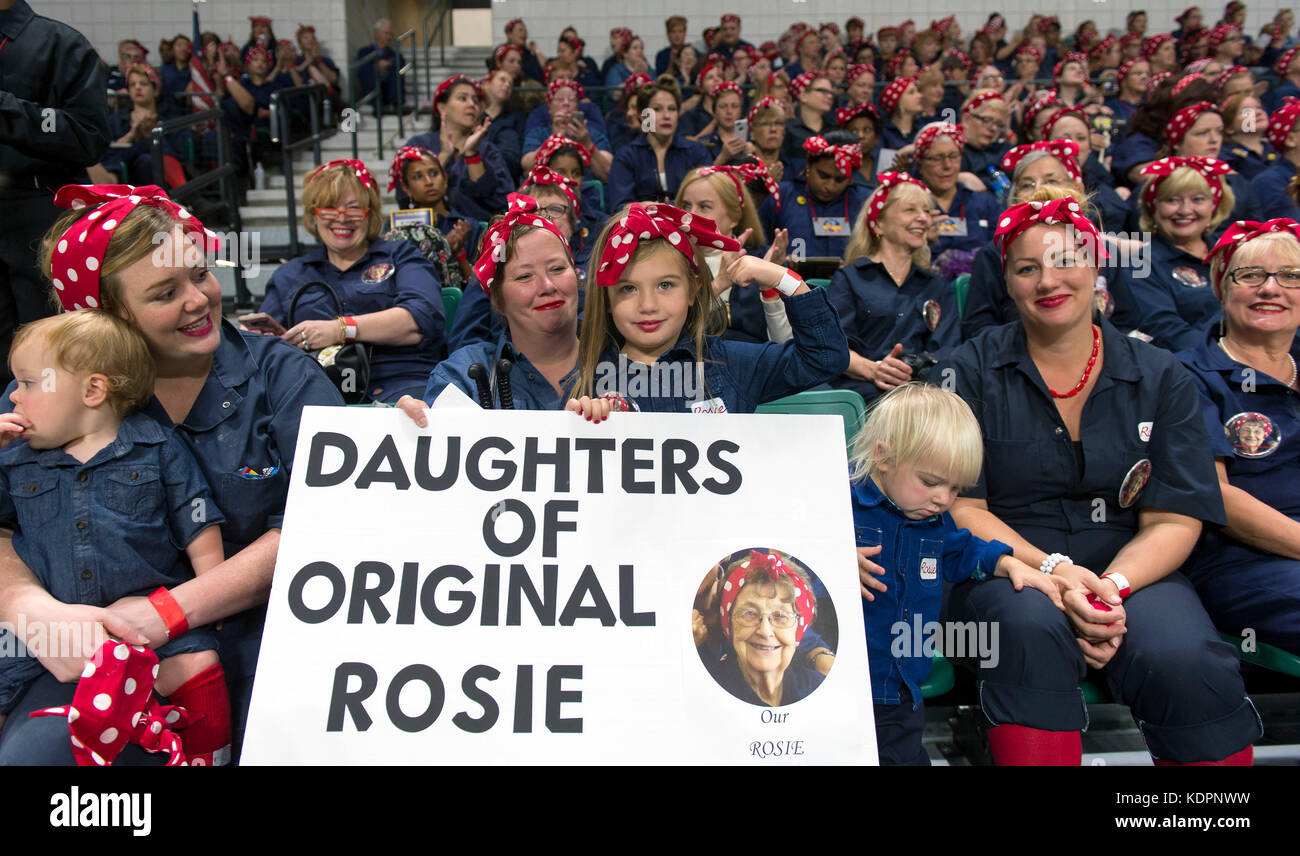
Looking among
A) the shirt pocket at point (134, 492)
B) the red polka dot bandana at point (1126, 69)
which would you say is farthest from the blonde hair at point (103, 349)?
the red polka dot bandana at point (1126, 69)

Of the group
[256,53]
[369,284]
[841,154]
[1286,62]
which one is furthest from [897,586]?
[256,53]

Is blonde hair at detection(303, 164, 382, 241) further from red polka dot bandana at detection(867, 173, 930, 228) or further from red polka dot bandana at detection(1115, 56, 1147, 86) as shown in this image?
red polka dot bandana at detection(1115, 56, 1147, 86)

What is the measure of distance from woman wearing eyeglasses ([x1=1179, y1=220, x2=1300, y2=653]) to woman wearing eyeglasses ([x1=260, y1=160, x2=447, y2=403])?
2.71 m

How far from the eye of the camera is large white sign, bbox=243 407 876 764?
1771mm

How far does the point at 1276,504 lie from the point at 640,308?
1882 mm

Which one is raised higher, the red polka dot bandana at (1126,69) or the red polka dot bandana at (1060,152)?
the red polka dot bandana at (1126,69)

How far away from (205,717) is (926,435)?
164 centimetres

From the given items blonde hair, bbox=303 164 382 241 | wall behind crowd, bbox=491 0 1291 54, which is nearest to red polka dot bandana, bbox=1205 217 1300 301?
blonde hair, bbox=303 164 382 241

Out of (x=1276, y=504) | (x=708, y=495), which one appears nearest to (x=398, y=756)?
(x=708, y=495)

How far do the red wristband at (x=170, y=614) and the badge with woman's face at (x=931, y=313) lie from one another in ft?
10.3

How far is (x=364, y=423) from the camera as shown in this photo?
2035mm

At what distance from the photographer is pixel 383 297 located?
3910mm

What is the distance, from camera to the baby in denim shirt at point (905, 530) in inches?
82.1

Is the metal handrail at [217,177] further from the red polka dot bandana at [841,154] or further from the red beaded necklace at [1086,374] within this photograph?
the red beaded necklace at [1086,374]
